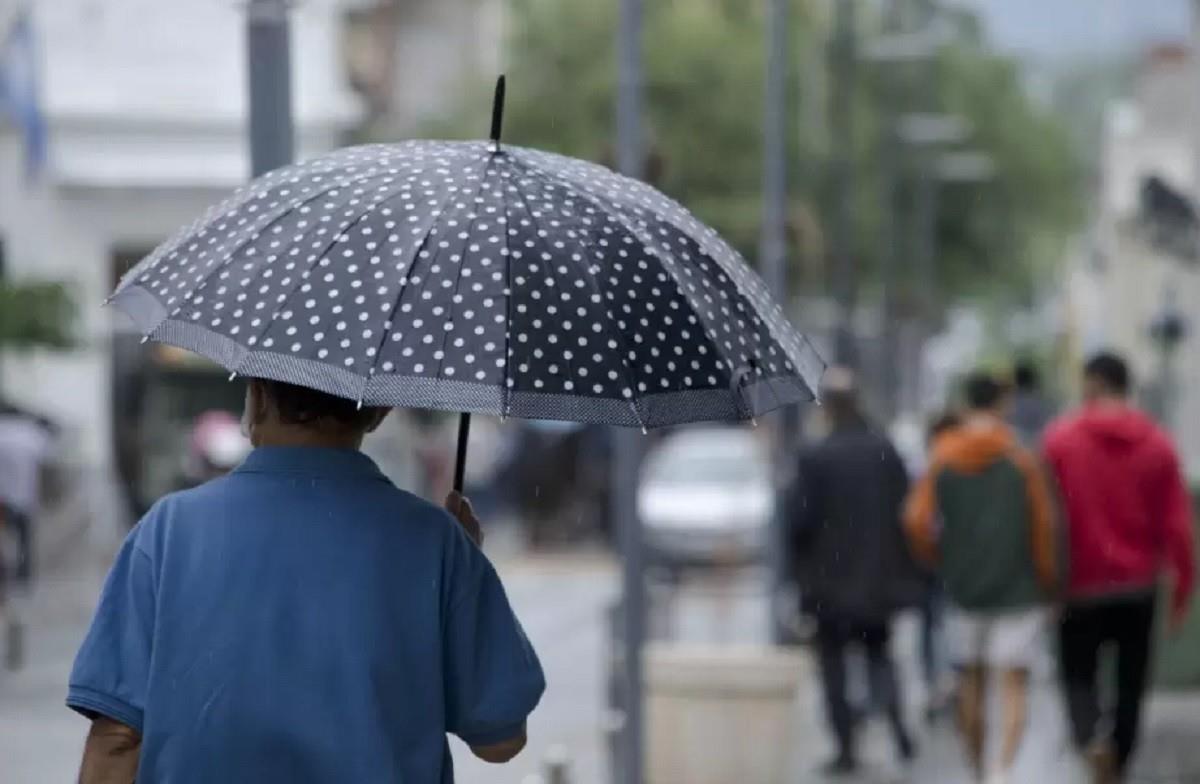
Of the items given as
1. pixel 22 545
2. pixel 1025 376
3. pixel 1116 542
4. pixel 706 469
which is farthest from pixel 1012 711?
pixel 706 469

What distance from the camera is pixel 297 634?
362 cm

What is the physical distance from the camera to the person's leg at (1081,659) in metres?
10.4

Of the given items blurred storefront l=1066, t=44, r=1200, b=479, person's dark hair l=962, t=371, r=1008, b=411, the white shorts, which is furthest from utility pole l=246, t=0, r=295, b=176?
blurred storefront l=1066, t=44, r=1200, b=479

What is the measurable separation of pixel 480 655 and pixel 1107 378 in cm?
694

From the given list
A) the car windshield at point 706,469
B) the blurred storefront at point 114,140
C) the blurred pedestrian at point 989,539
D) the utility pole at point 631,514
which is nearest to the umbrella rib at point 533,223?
the utility pole at point 631,514

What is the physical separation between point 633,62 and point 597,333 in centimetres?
A: 673

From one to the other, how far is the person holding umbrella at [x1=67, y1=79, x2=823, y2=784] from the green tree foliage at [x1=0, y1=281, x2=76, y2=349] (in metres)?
20.1

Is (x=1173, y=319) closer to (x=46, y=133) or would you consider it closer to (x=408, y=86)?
(x=46, y=133)

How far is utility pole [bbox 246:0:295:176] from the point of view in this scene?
5.58 meters

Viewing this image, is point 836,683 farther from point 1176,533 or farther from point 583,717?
point 583,717

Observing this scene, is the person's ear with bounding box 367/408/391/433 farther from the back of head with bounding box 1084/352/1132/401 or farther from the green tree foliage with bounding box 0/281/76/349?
the green tree foliage with bounding box 0/281/76/349

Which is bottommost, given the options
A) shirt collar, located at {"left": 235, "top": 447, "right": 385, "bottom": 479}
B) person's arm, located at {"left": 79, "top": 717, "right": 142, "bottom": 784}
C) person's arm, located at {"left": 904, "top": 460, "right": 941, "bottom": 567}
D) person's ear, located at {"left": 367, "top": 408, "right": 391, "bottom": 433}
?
person's arm, located at {"left": 904, "top": 460, "right": 941, "bottom": 567}

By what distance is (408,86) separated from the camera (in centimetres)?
6494

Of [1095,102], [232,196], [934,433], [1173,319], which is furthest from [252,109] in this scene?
[1095,102]
